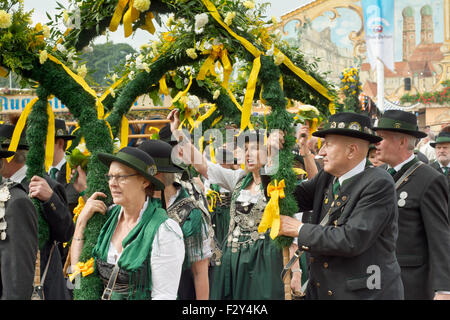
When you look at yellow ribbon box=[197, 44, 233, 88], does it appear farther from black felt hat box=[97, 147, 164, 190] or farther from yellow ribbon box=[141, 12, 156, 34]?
black felt hat box=[97, 147, 164, 190]

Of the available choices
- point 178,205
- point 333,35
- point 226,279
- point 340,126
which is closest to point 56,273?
point 178,205

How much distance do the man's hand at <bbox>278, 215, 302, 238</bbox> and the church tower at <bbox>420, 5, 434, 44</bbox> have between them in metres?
40.0

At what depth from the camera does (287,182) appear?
3867 mm

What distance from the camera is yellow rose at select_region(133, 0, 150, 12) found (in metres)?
4.25

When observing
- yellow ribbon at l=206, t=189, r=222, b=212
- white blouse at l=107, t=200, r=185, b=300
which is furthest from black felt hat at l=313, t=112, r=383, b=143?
yellow ribbon at l=206, t=189, r=222, b=212

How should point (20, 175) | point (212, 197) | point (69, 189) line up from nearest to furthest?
point (20, 175), point (69, 189), point (212, 197)

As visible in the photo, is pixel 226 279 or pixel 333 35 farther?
pixel 333 35

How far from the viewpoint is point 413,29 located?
135ft

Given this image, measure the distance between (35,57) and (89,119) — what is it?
0.59 metres

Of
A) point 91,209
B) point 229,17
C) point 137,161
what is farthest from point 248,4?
point 91,209

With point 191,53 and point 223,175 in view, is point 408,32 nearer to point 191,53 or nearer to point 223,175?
point 223,175

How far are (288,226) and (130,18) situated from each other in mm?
2046

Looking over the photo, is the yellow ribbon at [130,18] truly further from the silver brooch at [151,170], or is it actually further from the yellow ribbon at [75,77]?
the silver brooch at [151,170]

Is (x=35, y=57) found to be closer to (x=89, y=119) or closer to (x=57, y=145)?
(x=89, y=119)
